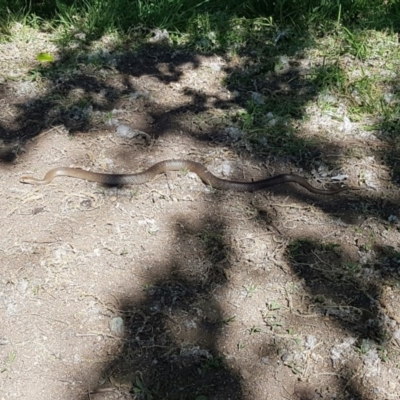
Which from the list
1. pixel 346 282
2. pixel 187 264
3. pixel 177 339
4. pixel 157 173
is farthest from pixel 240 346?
pixel 157 173

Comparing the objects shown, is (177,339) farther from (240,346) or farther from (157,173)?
(157,173)

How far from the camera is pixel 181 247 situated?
11.5 feet

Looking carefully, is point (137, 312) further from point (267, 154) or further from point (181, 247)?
point (267, 154)

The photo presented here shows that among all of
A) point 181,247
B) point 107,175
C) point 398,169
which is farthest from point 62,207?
point 398,169

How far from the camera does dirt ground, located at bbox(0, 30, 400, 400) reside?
2842 mm

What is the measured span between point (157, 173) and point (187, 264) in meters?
0.89

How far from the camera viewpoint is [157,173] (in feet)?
13.3

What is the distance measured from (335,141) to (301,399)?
2277 millimetres

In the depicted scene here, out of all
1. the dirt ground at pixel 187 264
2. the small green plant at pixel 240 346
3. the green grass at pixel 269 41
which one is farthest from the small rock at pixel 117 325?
the green grass at pixel 269 41

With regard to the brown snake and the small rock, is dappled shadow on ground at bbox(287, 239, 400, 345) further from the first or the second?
the small rock

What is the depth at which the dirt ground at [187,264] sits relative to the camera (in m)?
2.84

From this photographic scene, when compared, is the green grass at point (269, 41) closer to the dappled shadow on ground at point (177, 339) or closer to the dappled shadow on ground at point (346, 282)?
the dappled shadow on ground at point (346, 282)

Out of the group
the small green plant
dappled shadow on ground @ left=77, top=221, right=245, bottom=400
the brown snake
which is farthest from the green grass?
the small green plant

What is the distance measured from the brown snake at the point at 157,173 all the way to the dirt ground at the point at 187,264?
0.06 m
